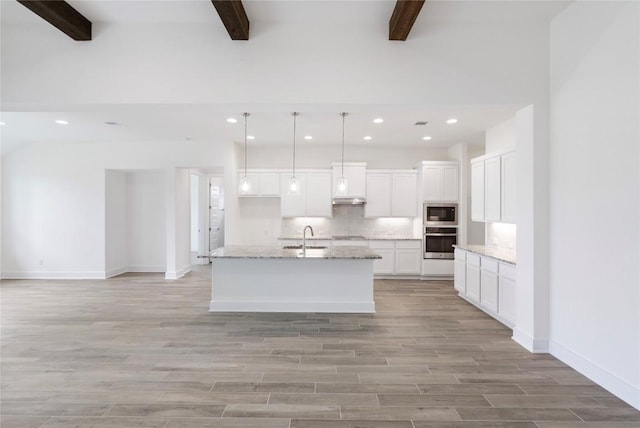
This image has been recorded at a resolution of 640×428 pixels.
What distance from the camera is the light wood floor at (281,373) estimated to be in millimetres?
2332

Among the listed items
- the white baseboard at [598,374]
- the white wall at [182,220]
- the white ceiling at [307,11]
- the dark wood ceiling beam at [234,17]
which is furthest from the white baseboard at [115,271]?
the white baseboard at [598,374]

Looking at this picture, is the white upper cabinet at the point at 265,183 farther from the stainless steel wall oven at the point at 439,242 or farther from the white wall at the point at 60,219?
the stainless steel wall oven at the point at 439,242

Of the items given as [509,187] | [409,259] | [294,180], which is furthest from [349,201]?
[509,187]

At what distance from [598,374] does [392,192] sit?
4.84 m

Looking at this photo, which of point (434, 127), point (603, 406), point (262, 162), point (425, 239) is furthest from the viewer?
point (262, 162)

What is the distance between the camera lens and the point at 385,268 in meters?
6.91

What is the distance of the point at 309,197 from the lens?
7164 mm

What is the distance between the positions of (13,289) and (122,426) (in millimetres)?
5723

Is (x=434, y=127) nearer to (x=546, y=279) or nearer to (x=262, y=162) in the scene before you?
(x=546, y=279)

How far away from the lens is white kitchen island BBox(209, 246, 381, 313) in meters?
4.70

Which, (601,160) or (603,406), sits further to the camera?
(601,160)

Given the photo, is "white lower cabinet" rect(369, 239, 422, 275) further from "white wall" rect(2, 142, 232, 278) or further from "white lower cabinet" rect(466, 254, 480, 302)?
"white wall" rect(2, 142, 232, 278)

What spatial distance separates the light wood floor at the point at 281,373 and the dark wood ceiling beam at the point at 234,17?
10.6 ft

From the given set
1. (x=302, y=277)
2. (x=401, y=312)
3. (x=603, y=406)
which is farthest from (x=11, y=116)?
(x=603, y=406)
